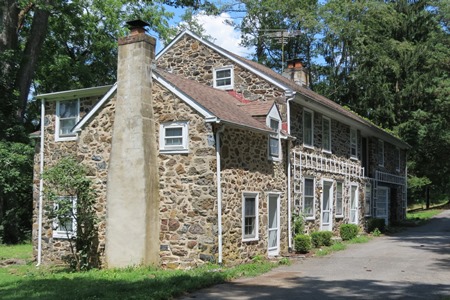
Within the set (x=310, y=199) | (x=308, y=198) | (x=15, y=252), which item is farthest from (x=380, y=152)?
(x=15, y=252)

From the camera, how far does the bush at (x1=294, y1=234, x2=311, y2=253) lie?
17.5 m

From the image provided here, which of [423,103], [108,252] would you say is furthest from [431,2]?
[108,252]

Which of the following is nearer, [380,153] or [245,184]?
[245,184]

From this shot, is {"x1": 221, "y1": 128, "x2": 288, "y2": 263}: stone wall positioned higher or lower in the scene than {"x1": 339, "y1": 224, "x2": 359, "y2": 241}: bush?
higher

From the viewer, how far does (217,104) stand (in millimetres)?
15938

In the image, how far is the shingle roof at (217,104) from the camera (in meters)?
14.7

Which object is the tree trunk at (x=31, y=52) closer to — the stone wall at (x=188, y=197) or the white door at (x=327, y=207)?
the stone wall at (x=188, y=197)

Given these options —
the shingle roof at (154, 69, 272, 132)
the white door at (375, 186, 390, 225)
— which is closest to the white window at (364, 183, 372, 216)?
the white door at (375, 186, 390, 225)

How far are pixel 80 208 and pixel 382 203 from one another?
1887 cm

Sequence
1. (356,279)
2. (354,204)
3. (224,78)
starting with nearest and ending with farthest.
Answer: (356,279) → (224,78) → (354,204)

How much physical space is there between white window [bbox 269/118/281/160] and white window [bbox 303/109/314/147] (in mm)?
2453

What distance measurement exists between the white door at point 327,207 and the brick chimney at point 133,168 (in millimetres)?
8835

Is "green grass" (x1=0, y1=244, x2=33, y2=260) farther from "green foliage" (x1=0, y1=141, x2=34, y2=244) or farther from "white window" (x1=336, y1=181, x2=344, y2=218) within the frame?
"white window" (x1=336, y1=181, x2=344, y2=218)

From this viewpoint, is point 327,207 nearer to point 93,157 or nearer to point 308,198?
point 308,198
